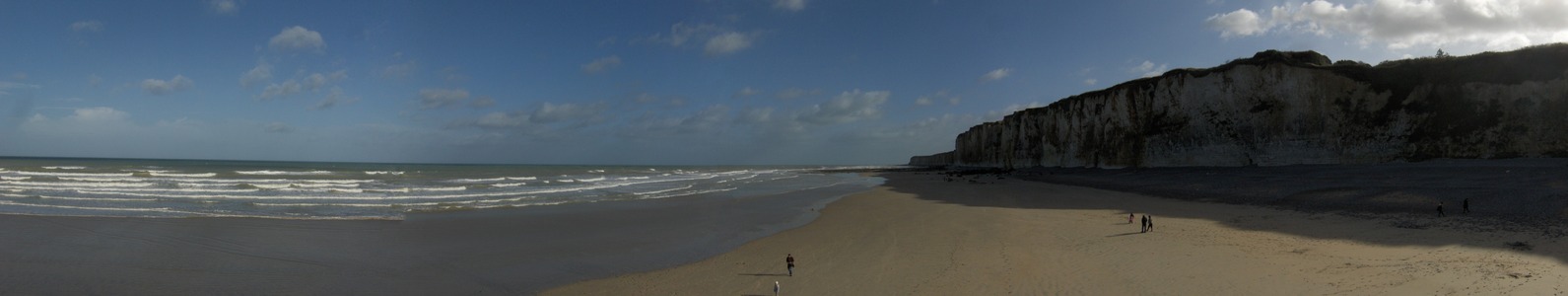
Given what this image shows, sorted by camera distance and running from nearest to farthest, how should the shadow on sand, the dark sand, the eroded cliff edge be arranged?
1. the dark sand
2. the shadow on sand
3. the eroded cliff edge

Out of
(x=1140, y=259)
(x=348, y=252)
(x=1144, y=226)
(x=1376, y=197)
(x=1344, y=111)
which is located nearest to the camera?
(x=1140, y=259)

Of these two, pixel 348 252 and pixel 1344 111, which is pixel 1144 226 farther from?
pixel 1344 111

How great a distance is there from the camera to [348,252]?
1155 centimetres

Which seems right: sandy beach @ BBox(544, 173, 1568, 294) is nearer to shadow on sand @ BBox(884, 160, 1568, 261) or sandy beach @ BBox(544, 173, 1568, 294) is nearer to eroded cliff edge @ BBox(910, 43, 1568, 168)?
shadow on sand @ BBox(884, 160, 1568, 261)

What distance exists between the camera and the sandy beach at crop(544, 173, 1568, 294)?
28.0 ft

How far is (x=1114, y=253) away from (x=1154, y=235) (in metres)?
2.87

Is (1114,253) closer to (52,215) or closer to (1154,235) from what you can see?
(1154,235)

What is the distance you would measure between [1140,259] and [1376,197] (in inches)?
506

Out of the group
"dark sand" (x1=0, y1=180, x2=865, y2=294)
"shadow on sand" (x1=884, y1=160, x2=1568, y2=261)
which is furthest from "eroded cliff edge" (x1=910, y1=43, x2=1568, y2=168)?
"dark sand" (x1=0, y1=180, x2=865, y2=294)

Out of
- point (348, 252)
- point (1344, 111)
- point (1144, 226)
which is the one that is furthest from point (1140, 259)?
point (1344, 111)

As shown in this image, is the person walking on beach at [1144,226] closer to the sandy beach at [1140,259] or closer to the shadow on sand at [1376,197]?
the sandy beach at [1140,259]

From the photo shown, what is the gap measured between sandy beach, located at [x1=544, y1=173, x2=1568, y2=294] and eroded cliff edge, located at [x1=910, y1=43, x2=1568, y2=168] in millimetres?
16159

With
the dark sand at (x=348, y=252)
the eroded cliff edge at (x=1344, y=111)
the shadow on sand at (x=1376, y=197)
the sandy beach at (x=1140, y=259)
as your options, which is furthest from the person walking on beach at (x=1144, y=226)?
the eroded cliff edge at (x=1344, y=111)

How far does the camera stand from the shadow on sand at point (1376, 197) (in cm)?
1298
